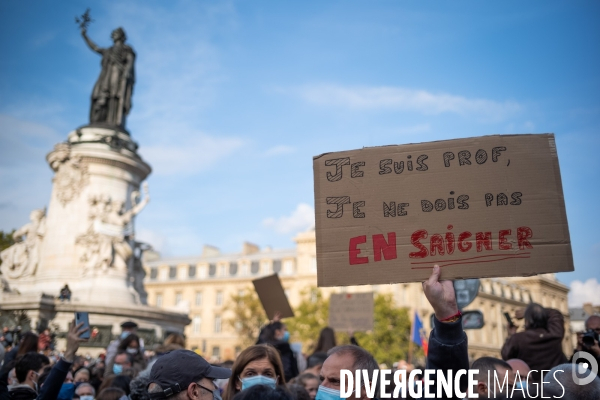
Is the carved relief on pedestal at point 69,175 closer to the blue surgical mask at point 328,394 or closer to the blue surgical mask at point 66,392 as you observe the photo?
the blue surgical mask at point 66,392

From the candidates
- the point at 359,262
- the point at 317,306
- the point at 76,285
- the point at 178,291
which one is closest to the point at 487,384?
the point at 359,262

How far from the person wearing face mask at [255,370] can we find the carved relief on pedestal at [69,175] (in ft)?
51.5

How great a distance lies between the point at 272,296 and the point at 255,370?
4.13 metres

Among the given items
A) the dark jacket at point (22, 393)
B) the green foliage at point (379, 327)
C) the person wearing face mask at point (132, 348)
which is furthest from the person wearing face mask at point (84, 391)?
the green foliage at point (379, 327)

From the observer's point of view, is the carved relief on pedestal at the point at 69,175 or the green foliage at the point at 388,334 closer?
the carved relief on pedestal at the point at 69,175

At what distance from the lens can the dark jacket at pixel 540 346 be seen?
5.80 meters

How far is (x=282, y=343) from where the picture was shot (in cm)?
653

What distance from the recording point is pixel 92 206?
59.7 feet

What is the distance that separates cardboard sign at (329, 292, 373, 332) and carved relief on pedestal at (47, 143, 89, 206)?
10.7 m

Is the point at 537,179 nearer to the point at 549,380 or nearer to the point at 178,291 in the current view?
the point at 549,380

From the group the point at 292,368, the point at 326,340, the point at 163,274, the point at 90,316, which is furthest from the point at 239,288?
A: the point at 292,368

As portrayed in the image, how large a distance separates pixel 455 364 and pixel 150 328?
1519cm

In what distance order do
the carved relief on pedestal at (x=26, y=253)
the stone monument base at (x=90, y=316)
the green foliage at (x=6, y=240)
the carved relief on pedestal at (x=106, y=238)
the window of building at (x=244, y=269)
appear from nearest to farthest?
1. the stone monument base at (x=90, y=316)
2. the carved relief on pedestal at (x=106, y=238)
3. the carved relief on pedestal at (x=26, y=253)
4. the green foliage at (x=6, y=240)
5. the window of building at (x=244, y=269)

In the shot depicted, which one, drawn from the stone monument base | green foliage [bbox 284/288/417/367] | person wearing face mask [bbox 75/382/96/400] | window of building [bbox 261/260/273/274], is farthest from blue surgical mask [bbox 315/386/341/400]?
window of building [bbox 261/260/273/274]
